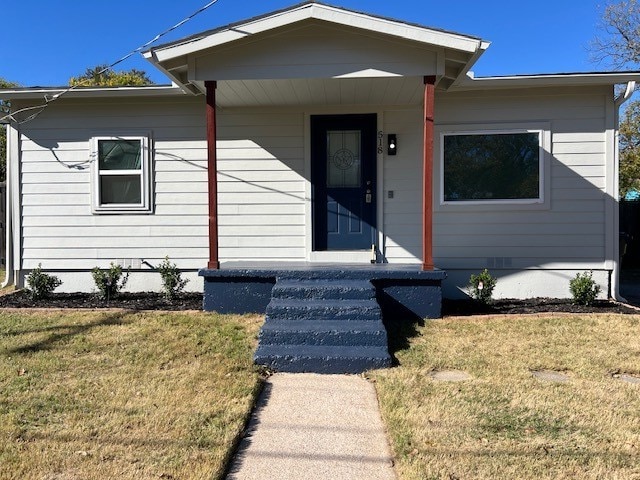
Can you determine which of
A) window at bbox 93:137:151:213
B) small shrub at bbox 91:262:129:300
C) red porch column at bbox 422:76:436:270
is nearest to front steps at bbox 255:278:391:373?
red porch column at bbox 422:76:436:270

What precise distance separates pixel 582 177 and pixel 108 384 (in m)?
6.35

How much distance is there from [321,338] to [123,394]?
1718 millimetres

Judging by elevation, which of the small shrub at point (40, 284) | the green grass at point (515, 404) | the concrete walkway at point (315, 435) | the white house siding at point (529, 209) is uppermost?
the white house siding at point (529, 209)

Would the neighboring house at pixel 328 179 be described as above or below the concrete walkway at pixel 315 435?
above

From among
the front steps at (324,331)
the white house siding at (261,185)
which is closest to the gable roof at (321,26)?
the white house siding at (261,185)

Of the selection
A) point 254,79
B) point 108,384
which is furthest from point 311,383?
point 254,79

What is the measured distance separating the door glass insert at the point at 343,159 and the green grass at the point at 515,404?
2.71m

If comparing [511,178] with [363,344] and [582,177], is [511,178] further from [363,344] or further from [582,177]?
[363,344]

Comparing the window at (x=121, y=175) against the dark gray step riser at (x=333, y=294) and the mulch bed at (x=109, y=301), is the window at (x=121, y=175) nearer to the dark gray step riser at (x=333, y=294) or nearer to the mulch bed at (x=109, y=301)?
the mulch bed at (x=109, y=301)

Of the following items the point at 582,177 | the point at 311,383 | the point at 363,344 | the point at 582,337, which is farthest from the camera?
the point at 582,177

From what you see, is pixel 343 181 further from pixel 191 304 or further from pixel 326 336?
pixel 326 336

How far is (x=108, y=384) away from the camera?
3883 mm

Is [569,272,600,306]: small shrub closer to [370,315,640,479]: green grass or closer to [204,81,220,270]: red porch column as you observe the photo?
[370,315,640,479]: green grass

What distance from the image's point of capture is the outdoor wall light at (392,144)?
284 inches
